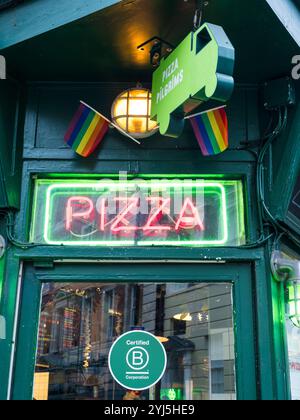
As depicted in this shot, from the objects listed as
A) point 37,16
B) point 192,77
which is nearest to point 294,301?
point 192,77

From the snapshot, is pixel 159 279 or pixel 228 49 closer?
pixel 228 49

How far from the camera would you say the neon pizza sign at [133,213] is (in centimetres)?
474

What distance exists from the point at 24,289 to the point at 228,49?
251 cm

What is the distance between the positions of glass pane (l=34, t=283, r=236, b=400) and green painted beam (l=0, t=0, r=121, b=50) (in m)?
2.03

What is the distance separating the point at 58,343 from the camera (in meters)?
4.54

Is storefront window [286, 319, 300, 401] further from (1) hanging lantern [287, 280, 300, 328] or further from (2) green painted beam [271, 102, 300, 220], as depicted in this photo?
(2) green painted beam [271, 102, 300, 220]

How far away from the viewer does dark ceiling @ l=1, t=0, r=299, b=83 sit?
4098 millimetres

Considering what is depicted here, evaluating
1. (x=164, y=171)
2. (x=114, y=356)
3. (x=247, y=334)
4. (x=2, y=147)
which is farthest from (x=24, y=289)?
(x=247, y=334)

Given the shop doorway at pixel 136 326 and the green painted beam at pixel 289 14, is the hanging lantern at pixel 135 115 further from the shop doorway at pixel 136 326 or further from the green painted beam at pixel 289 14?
the green painted beam at pixel 289 14

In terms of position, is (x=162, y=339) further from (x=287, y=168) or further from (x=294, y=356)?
(x=287, y=168)

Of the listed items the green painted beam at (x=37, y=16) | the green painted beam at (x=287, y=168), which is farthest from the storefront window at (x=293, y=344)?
the green painted beam at (x=37, y=16)

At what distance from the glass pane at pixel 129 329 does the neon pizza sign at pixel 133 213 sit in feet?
1.29

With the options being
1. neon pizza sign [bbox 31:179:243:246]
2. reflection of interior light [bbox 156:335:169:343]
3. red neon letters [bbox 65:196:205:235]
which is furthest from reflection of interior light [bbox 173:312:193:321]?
red neon letters [bbox 65:196:205:235]
